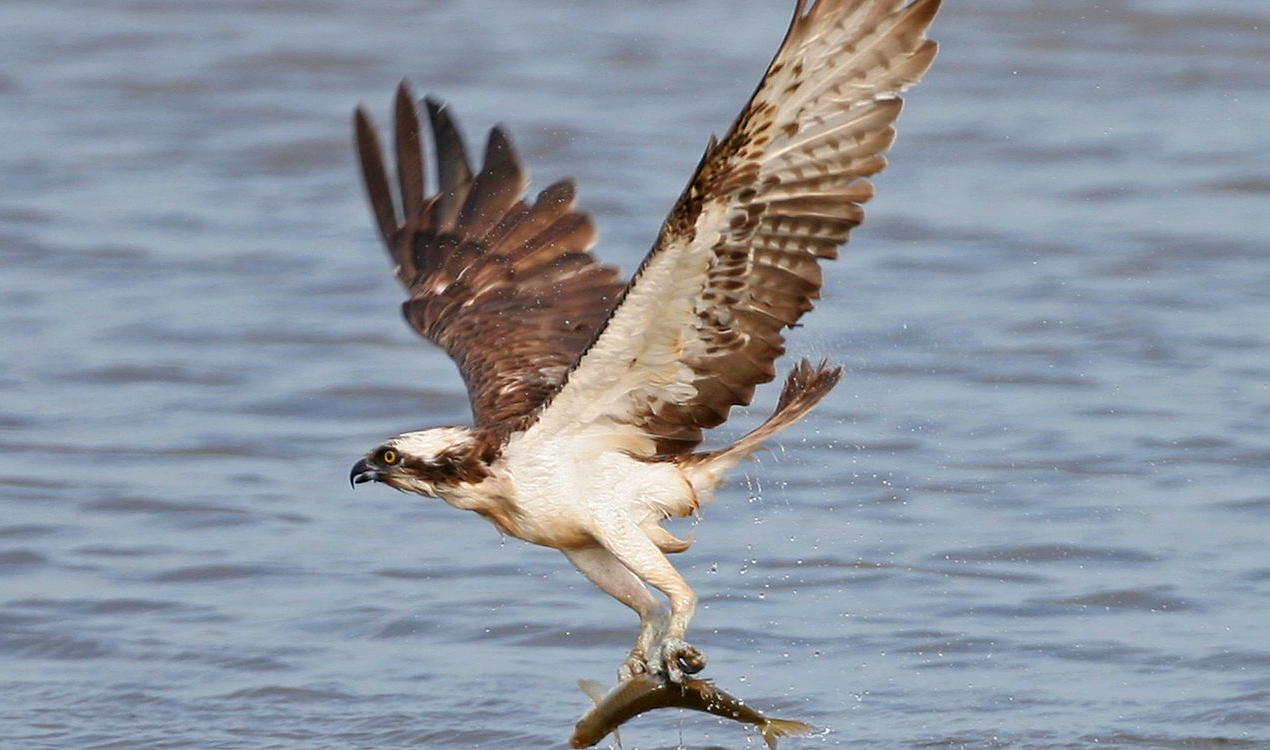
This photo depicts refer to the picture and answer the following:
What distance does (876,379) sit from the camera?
1109 cm

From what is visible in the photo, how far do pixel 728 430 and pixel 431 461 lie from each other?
384 centimetres

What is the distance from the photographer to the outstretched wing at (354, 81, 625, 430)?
8062mm

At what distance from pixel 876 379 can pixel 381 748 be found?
4.04 meters

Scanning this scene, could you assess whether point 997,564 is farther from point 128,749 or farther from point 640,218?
point 640,218

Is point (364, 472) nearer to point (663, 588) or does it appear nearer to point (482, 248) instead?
point (663, 588)

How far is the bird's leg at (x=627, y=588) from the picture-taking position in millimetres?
6805

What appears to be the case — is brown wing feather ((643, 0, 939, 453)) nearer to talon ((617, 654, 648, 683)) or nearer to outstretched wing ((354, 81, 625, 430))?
talon ((617, 654, 648, 683))

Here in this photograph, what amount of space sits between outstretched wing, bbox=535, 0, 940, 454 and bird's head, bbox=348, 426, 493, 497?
9.6 inches

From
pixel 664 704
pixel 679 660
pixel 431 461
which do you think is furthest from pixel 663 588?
pixel 431 461

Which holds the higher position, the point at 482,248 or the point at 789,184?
the point at 482,248

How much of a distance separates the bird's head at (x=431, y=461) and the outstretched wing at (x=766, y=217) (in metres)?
0.24

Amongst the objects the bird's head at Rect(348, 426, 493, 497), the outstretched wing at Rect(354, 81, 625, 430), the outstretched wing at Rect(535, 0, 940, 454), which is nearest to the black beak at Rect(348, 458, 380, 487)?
the bird's head at Rect(348, 426, 493, 497)

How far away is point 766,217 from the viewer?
6.11m

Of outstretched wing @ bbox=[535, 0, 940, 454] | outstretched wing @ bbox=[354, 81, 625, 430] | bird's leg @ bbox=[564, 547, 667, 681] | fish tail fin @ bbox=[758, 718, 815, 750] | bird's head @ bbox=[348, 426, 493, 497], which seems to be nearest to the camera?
outstretched wing @ bbox=[535, 0, 940, 454]
